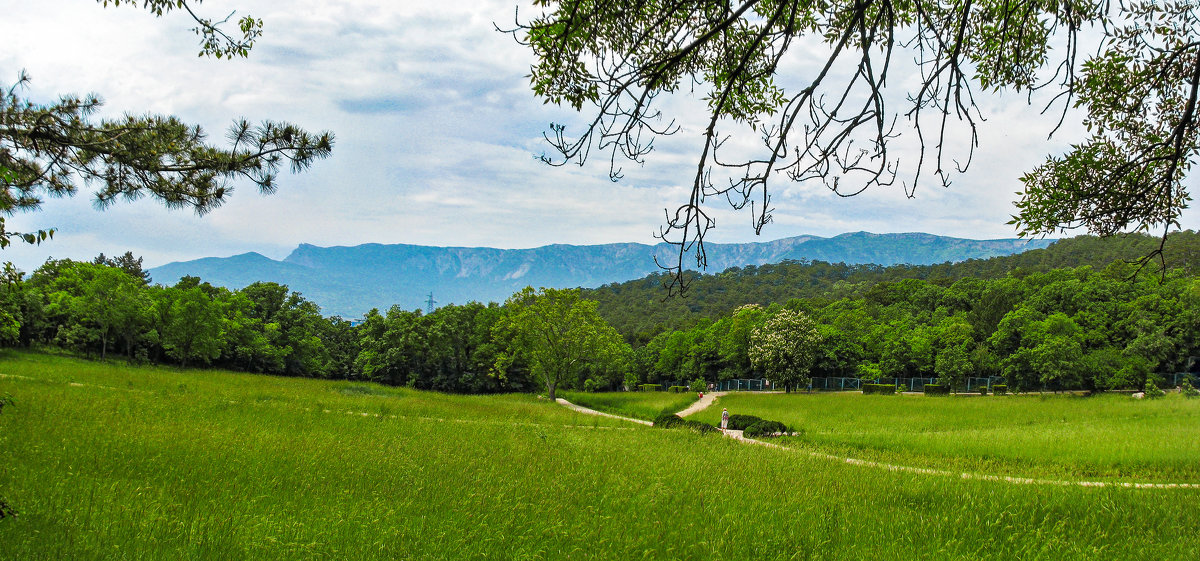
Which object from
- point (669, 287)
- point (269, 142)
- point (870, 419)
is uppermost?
point (269, 142)

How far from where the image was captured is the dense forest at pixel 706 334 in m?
40.2

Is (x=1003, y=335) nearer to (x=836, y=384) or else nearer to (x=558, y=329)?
(x=836, y=384)

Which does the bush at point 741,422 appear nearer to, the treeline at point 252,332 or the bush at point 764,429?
the bush at point 764,429

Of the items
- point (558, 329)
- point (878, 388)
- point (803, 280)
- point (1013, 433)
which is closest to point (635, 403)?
point (558, 329)

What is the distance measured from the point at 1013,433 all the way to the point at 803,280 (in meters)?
136

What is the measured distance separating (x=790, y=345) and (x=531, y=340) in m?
22.7

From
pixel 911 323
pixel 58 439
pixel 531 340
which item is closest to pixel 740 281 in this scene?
pixel 911 323

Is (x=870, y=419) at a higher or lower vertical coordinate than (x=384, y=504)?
lower

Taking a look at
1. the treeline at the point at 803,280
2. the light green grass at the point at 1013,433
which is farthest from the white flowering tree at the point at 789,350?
the treeline at the point at 803,280

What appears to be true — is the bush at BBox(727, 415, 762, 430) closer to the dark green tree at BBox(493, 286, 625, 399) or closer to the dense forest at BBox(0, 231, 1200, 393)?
the dense forest at BBox(0, 231, 1200, 393)

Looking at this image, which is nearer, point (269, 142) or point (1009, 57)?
point (1009, 57)

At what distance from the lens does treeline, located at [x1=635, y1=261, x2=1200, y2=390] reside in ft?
136

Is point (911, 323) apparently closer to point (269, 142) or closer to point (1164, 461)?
point (1164, 461)

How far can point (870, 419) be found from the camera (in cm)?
2606
